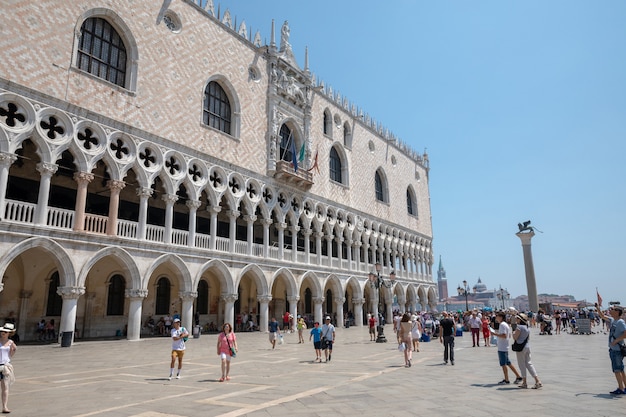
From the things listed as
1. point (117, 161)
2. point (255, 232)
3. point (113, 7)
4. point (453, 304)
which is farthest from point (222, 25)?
point (453, 304)

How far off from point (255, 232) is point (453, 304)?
428 ft

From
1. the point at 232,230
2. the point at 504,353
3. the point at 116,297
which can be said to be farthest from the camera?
the point at 232,230

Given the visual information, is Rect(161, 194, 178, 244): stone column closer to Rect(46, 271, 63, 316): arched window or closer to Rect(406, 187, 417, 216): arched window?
Rect(46, 271, 63, 316): arched window

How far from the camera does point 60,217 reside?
14695 mm

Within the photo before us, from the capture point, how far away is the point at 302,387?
7547 mm

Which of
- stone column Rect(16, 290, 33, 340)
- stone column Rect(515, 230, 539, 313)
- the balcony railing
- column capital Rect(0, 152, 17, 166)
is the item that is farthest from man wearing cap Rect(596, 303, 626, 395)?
stone column Rect(515, 230, 539, 313)

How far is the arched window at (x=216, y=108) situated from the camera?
21266 mm

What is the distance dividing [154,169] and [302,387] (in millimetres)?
Result: 12846

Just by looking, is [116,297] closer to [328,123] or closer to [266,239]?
[266,239]

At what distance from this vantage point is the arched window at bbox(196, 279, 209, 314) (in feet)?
73.6

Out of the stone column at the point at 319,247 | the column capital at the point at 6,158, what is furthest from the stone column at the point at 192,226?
the stone column at the point at 319,247

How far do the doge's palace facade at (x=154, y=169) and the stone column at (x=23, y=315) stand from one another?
7 cm

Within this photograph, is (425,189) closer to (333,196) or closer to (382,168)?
(382,168)

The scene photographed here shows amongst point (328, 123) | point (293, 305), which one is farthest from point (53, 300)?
point (328, 123)
